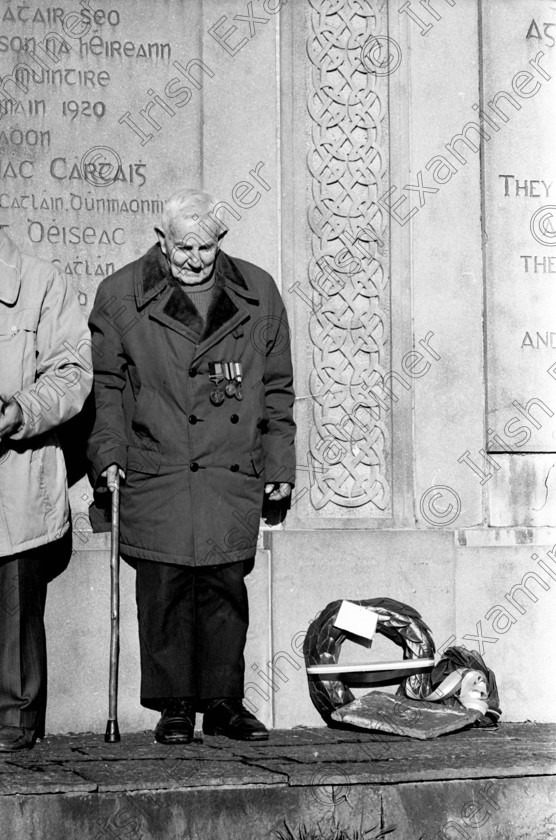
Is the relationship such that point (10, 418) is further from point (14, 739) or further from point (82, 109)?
point (82, 109)

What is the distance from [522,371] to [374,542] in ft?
4.28

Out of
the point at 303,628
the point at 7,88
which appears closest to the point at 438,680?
the point at 303,628

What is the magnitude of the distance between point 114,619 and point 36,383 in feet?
4.01

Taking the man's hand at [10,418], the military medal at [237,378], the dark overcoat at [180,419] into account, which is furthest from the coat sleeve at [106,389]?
the man's hand at [10,418]

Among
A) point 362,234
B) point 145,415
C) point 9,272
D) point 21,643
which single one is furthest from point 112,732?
point 362,234

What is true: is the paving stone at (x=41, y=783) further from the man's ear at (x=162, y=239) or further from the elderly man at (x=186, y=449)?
the man's ear at (x=162, y=239)

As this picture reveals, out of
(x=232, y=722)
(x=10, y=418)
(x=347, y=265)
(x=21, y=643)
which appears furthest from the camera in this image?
(x=347, y=265)

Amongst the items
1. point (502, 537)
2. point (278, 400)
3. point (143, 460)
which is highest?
point (278, 400)

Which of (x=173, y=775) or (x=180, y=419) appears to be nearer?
(x=173, y=775)

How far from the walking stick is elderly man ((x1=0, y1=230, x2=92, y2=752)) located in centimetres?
28

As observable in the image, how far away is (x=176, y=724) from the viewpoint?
6.96 m

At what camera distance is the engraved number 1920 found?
7703 millimetres

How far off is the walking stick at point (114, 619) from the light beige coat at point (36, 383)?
0.27 meters

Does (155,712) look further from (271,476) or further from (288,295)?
(288,295)
